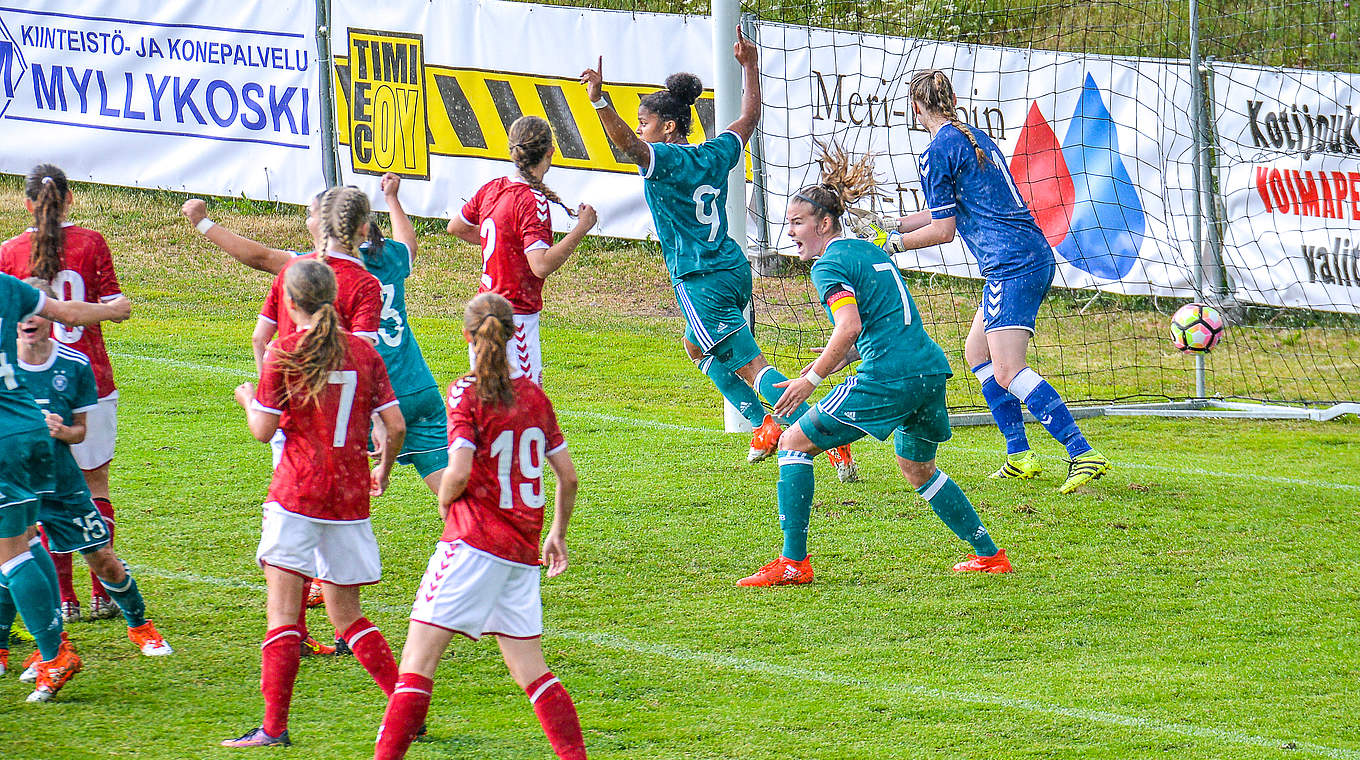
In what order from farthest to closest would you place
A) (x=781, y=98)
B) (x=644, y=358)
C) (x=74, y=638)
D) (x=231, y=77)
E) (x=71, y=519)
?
(x=231, y=77) → (x=781, y=98) → (x=644, y=358) → (x=74, y=638) → (x=71, y=519)

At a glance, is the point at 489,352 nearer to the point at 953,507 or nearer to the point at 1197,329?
the point at 953,507

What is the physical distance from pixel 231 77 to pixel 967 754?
39.2 feet

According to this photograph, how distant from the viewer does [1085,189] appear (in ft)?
39.8

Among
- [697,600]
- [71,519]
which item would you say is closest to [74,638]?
[71,519]

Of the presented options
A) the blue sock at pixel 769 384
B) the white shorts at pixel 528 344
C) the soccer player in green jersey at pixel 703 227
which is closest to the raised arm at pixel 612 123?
the soccer player in green jersey at pixel 703 227

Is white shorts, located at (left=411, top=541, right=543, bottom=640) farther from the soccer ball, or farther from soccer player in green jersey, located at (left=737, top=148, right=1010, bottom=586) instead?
the soccer ball

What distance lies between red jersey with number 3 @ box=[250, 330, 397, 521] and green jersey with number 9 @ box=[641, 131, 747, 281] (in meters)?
3.21

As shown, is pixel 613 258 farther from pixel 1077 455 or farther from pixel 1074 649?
pixel 1074 649

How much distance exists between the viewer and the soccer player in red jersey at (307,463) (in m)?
4.14

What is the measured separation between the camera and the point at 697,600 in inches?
235

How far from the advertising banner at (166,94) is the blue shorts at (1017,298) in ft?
28.1

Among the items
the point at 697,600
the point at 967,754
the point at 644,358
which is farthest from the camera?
the point at 644,358

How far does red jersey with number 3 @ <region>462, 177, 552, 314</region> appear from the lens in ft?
21.5

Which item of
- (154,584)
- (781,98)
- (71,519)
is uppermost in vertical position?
(781,98)
